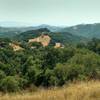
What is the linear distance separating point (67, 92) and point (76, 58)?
4781 centimetres

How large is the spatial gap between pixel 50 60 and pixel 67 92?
199ft

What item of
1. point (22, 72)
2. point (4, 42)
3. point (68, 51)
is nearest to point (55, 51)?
point (68, 51)

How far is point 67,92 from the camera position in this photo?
630 cm

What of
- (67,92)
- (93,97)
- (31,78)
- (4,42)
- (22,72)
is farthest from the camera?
(4,42)

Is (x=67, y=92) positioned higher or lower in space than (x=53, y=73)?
higher

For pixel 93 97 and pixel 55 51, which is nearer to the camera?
pixel 93 97

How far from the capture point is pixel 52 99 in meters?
5.88

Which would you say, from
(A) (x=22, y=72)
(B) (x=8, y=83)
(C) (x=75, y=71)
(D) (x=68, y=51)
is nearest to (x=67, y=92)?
(B) (x=8, y=83)

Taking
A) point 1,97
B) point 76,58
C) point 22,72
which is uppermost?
point 1,97

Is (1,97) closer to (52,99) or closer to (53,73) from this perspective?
(52,99)

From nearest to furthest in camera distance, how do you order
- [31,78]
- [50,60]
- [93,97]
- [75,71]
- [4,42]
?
[93,97]
[75,71]
[31,78]
[50,60]
[4,42]

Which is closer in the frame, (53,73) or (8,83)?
(8,83)

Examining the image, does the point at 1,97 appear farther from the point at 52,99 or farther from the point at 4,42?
the point at 4,42

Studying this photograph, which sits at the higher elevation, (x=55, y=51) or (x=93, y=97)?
(x=93, y=97)
